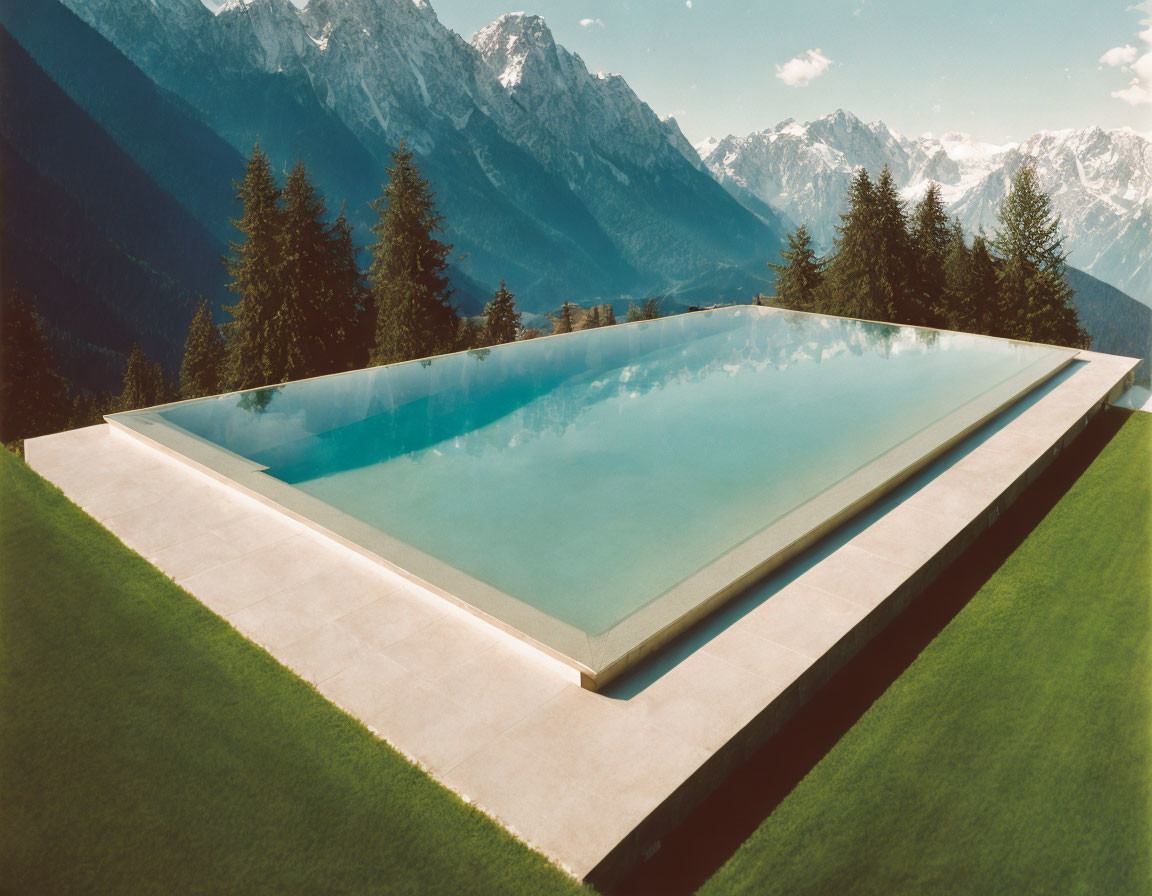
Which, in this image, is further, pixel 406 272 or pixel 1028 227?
pixel 1028 227

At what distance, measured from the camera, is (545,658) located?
459cm

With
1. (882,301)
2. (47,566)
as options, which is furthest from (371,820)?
(882,301)

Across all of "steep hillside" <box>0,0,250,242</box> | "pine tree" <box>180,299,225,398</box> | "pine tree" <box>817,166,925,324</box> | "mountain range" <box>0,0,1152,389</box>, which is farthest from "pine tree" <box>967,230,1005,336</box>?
"steep hillside" <box>0,0,250,242</box>

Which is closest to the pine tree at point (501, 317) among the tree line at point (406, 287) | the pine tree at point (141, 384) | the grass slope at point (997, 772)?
the tree line at point (406, 287)

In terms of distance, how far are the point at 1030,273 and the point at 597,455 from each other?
25943mm

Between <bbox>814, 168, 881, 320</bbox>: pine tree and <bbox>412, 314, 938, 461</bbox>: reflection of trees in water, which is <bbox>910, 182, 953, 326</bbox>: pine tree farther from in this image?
<bbox>412, 314, 938, 461</bbox>: reflection of trees in water

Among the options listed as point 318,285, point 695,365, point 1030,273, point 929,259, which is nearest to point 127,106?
point 318,285

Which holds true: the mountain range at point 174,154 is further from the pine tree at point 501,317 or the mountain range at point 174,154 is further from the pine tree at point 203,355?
the pine tree at point 501,317

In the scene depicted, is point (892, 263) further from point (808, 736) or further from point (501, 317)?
point (808, 736)

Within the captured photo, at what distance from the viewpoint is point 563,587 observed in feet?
19.5

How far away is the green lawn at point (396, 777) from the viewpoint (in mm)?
3314

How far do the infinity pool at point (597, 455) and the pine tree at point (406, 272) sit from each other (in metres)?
8.30

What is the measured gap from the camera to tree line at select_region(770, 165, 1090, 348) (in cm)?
2612

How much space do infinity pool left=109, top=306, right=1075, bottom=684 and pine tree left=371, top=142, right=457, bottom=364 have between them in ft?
27.2
